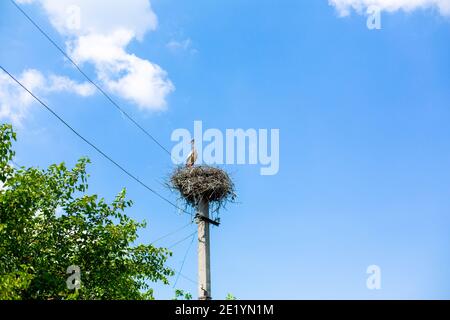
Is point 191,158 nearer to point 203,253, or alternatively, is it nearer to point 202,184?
point 202,184

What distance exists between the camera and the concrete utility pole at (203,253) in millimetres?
13500

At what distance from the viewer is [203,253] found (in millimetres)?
14023

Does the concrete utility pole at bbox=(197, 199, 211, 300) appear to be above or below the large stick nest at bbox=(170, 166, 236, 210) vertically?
below

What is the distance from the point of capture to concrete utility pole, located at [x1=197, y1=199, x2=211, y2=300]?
13500 millimetres

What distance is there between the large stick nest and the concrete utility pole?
0.86ft

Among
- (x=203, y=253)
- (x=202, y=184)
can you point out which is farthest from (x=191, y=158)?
(x=203, y=253)

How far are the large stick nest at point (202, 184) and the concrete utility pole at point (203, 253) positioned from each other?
0.86 feet

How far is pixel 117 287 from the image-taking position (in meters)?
15.5

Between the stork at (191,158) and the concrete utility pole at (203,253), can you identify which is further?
the stork at (191,158)

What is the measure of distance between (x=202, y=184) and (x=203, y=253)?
1883 mm

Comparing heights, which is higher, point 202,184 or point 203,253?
point 202,184
